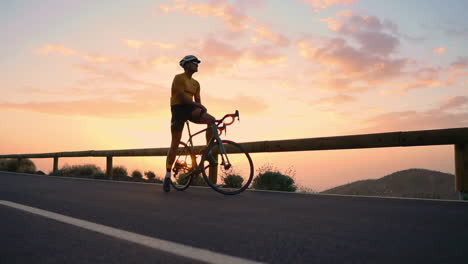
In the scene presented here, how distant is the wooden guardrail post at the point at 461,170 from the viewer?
22.5 ft

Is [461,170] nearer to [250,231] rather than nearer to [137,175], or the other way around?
[250,231]

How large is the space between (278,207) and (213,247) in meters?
2.67

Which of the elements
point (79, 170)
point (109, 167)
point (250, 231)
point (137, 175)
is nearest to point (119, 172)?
point (137, 175)

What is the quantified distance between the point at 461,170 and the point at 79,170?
14791 mm

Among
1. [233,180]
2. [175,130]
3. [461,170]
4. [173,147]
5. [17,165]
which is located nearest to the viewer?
[461,170]

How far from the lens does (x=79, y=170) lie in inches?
708

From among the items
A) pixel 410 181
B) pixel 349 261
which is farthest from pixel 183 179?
pixel 410 181

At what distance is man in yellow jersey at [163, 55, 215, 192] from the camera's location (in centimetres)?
773

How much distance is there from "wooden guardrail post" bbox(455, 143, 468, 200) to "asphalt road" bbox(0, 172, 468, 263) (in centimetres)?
97

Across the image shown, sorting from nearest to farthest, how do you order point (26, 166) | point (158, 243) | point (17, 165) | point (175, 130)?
point (158, 243) < point (175, 130) < point (17, 165) < point (26, 166)

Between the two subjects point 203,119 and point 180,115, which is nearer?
point 203,119

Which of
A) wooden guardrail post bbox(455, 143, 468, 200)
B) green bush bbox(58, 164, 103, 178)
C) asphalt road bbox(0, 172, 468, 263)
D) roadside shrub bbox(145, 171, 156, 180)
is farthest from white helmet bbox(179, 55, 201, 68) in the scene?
green bush bbox(58, 164, 103, 178)

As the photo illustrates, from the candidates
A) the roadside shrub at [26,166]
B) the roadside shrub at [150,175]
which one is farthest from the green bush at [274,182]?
the roadside shrub at [26,166]

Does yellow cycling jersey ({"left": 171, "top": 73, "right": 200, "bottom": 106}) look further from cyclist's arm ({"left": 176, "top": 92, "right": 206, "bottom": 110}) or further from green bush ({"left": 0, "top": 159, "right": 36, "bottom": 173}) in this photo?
green bush ({"left": 0, "top": 159, "right": 36, "bottom": 173})
